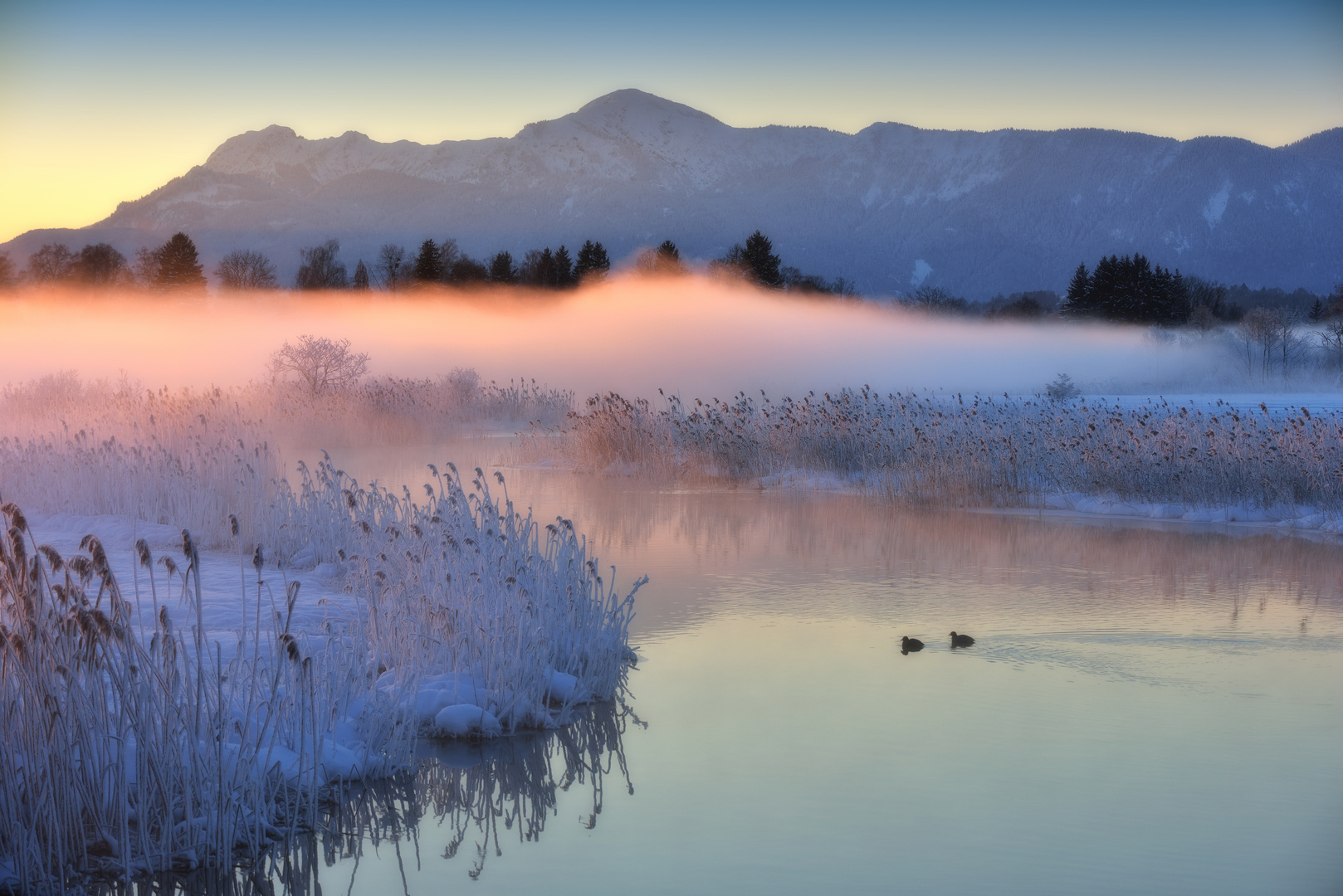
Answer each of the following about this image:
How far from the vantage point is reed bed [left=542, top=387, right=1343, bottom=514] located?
618 inches

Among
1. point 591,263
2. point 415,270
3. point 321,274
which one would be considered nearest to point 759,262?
point 591,263

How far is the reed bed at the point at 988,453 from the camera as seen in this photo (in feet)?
51.5

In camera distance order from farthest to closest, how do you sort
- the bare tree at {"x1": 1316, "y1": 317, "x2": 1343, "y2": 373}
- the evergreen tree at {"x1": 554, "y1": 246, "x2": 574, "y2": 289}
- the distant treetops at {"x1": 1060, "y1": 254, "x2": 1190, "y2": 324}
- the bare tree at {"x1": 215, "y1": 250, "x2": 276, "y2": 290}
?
the bare tree at {"x1": 215, "y1": 250, "x2": 276, "y2": 290} → the evergreen tree at {"x1": 554, "y1": 246, "x2": 574, "y2": 289} → the distant treetops at {"x1": 1060, "y1": 254, "x2": 1190, "y2": 324} → the bare tree at {"x1": 1316, "y1": 317, "x2": 1343, "y2": 373}

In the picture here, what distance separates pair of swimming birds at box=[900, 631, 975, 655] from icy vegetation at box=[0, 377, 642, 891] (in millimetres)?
2054

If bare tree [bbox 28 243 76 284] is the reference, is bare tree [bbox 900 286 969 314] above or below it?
below

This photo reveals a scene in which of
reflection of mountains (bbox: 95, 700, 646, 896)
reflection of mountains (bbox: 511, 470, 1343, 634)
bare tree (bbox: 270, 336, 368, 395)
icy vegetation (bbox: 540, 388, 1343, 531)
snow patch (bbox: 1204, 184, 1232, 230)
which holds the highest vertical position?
snow patch (bbox: 1204, 184, 1232, 230)

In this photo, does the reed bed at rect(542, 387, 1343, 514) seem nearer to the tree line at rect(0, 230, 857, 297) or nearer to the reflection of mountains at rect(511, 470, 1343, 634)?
the reflection of mountains at rect(511, 470, 1343, 634)

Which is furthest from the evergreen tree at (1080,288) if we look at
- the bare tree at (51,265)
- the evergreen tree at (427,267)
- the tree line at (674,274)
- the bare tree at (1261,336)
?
the bare tree at (51,265)

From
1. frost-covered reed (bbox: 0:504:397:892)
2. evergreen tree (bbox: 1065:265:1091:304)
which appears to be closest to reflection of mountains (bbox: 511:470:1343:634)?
frost-covered reed (bbox: 0:504:397:892)

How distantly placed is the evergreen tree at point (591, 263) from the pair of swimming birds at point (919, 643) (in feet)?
193

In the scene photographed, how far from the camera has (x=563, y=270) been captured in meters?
70.8

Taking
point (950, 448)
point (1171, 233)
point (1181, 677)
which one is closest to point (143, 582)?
point (1181, 677)

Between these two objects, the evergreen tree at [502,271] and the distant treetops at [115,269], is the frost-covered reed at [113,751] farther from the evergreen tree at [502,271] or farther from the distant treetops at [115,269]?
the evergreen tree at [502,271]

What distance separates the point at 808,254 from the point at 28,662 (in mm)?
194693
